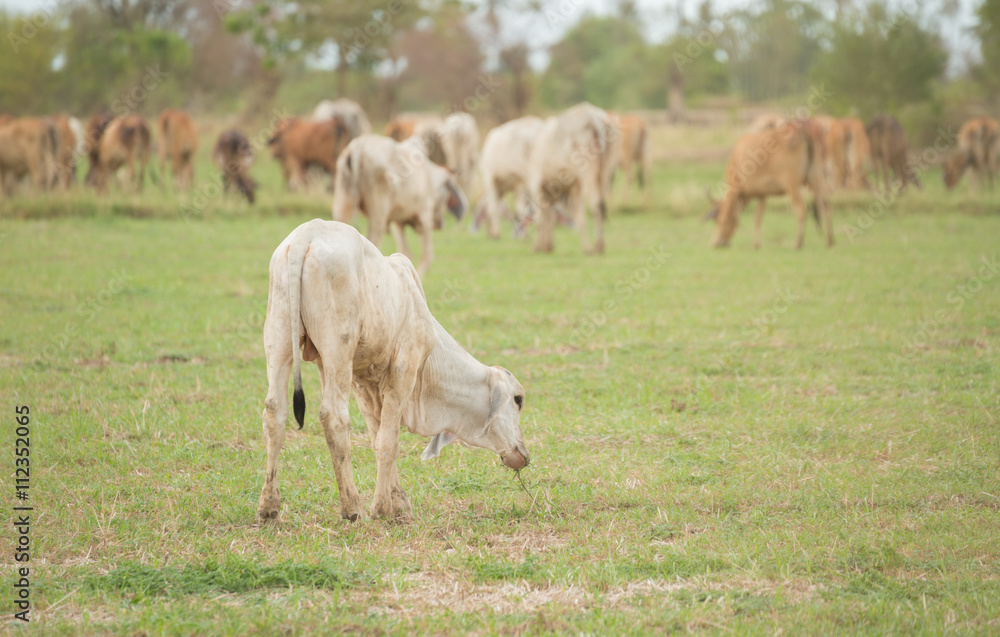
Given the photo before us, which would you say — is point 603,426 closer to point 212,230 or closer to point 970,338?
point 970,338

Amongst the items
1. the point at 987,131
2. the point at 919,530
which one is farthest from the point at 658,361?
the point at 987,131

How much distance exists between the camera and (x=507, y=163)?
1745 centimetres

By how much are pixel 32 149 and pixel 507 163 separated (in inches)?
346

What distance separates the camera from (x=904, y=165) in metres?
23.2

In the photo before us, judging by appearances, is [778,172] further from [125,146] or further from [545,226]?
[125,146]

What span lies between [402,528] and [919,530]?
7.68 ft

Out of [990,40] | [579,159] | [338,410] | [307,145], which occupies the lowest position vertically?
[338,410]

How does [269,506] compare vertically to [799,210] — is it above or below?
below

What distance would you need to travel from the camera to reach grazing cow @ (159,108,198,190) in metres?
22.2

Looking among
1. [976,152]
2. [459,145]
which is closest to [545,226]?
[459,145]

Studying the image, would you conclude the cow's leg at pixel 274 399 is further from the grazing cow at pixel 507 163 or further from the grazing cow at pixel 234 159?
the grazing cow at pixel 234 159

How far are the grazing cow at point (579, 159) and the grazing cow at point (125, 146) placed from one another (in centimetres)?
990

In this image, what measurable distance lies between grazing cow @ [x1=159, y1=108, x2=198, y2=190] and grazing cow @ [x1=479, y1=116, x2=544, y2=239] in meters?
8.10

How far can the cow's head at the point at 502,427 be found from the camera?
4.96 m
